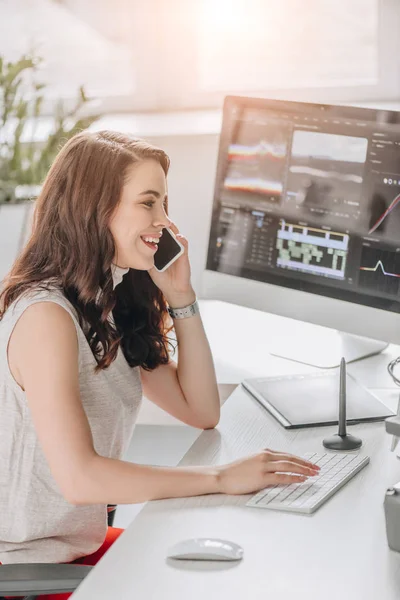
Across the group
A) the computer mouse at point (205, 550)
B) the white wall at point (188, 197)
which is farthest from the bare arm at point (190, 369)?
the white wall at point (188, 197)

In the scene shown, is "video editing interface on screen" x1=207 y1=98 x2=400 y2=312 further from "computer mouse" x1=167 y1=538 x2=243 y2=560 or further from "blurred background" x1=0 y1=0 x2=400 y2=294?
"computer mouse" x1=167 y1=538 x2=243 y2=560

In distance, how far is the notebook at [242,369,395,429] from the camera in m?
1.47

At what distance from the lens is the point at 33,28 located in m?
2.80

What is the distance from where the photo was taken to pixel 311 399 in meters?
1.55

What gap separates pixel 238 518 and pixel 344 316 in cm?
72

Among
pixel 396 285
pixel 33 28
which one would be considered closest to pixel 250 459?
pixel 396 285

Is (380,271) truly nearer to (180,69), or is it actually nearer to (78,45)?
(180,69)

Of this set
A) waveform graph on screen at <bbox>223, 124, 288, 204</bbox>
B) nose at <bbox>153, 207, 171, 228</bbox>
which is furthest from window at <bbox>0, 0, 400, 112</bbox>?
nose at <bbox>153, 207, 171, 228</bbox>

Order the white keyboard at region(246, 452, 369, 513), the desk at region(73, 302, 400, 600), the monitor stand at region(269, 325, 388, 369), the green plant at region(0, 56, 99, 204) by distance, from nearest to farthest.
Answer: the desk at region(73, 302, 400, 600), the white keyboard at region(246, 452, 369, 513), the monitor stand at region(269, 325, 388, 369), the green plant at region(0, 56, 99, 204)

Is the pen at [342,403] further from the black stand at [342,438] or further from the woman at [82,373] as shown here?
the woman at [82,373]

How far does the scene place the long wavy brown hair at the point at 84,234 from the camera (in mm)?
1348

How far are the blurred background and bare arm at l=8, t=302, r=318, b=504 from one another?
1190 mm

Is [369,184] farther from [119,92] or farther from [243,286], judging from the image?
[119,92]

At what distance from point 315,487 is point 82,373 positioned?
41 cm
